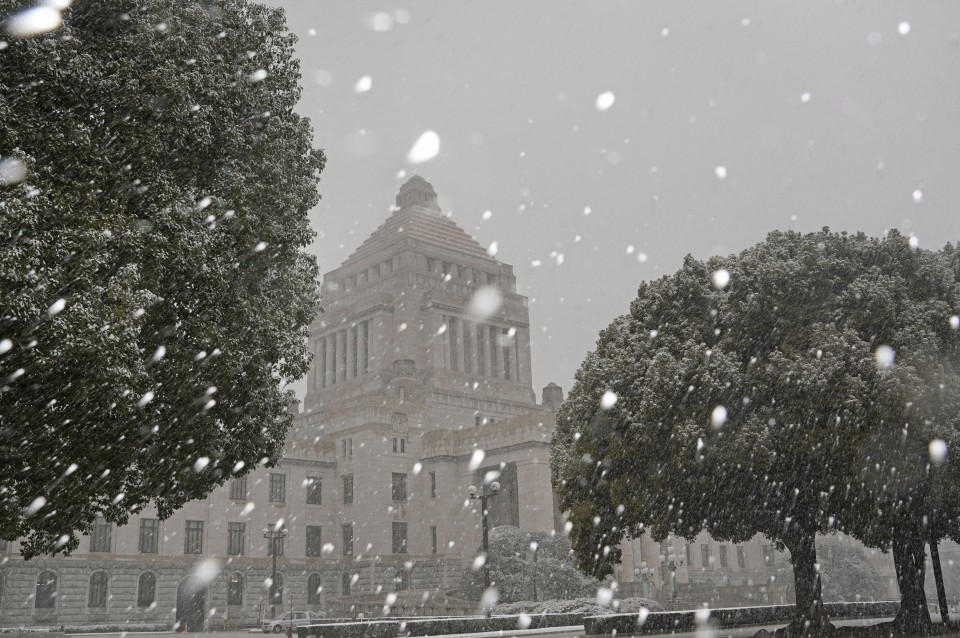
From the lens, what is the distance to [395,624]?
24.7 m

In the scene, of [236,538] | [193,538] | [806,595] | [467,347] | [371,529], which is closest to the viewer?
[806,595]

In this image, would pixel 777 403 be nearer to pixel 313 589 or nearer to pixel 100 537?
pixel 100 537

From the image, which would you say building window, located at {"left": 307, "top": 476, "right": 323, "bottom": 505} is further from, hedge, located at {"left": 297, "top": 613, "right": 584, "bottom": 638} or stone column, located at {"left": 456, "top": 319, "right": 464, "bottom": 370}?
hedge, located at {"left": 297, "top": 613, "right": 584, "bottom": 638}

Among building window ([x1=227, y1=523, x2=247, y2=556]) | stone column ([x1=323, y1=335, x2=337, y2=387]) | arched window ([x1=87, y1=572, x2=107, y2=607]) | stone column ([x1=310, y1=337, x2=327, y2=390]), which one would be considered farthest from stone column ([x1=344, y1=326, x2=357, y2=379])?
arched window ([x1=87, y1=572, x2=107, y2=607])

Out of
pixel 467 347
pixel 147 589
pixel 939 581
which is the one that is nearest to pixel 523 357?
pixel 467 347

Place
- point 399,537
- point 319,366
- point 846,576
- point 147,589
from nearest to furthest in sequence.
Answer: point 147,589
point 399,537
point 846,576
point 319,366

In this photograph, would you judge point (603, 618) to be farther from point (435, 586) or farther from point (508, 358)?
point (508, 358)

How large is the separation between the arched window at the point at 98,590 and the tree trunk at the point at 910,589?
41609 millimetres

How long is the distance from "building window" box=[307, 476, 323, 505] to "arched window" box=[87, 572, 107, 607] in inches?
568

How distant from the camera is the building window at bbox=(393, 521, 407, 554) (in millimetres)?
59062

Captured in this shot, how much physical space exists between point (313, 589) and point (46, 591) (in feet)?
55.5

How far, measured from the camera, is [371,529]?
57.6 metres

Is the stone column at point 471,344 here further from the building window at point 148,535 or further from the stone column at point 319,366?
the building window at point 148,535

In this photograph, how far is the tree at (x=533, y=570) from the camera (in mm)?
46625
